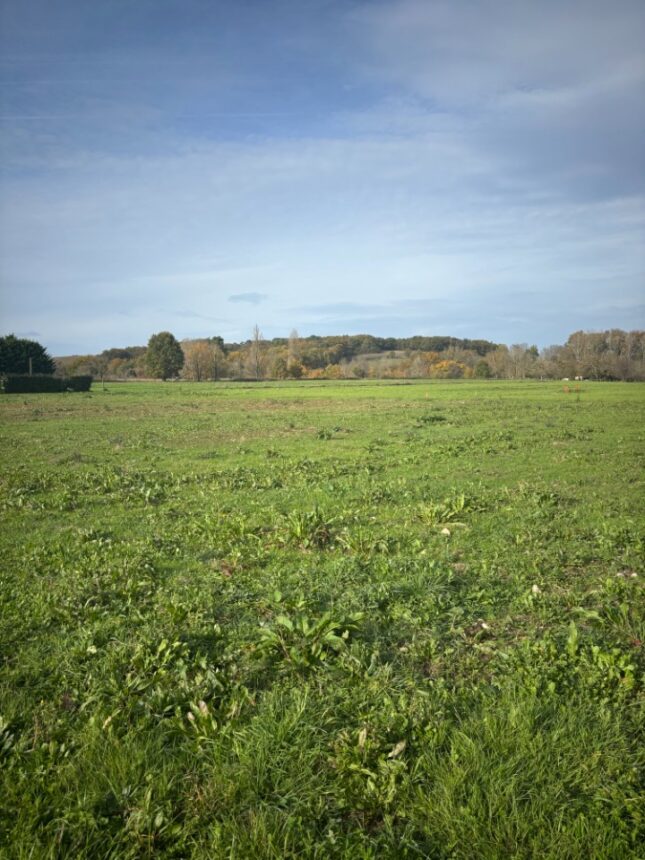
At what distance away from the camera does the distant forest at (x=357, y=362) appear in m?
116

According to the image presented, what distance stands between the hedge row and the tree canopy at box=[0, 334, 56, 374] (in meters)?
18.0

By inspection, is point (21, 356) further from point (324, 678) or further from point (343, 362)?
point (343, 362)

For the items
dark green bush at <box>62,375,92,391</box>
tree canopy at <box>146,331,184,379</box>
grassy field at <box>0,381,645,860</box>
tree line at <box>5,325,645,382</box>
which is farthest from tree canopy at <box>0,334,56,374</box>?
grassy field at <box>0,381,645,860</box>

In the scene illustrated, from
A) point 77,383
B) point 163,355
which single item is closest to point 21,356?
point 77,383

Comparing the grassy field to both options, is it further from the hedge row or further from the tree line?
the tree line

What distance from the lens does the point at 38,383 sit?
196 feet

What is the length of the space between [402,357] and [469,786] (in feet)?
595

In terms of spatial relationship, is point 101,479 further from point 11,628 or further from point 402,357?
point 402,357

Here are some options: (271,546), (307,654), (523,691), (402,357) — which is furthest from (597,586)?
(402,357)

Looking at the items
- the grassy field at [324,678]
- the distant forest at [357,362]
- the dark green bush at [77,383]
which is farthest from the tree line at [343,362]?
the grassy field at [324,678]

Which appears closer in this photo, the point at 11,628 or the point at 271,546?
the point at 11,628

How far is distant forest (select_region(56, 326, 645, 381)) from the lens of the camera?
11612 cm

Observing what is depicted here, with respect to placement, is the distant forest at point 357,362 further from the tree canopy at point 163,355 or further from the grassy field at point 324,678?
the grassy field at point 324,678

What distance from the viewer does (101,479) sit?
1261 cm
